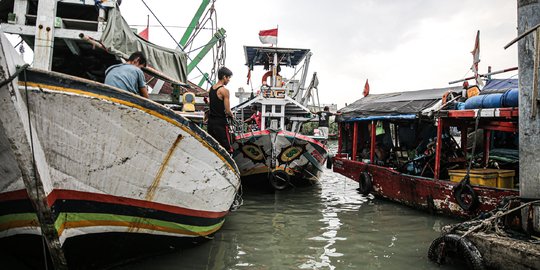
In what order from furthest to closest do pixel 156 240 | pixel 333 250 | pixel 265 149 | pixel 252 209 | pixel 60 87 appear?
pixel 265 149 < pixel 252 209 < pixel 333 250 < pixel 156 240 < pixel 60 87

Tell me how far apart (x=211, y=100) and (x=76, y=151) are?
7.91 ft

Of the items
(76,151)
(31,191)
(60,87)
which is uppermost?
(60,87)

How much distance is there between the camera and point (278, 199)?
8430 mm

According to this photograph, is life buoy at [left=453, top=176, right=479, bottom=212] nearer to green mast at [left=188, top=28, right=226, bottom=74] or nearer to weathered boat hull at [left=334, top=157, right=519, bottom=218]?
weathered boat hull at [left=334, top=157, right=519, bottom=218]

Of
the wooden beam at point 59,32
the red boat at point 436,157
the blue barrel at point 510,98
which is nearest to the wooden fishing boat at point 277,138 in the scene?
the red boat at point 436,157

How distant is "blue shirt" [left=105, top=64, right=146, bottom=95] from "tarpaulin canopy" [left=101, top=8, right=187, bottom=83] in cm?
210

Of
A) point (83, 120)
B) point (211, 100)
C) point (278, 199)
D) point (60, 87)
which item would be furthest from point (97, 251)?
point (278, 199)

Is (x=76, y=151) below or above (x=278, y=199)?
above

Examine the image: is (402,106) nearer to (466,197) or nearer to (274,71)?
(466,197)

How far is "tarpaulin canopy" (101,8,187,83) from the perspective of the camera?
5.55m

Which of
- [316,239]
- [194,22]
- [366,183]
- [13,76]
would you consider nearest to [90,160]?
[13,76]

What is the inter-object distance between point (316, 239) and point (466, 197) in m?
2.70

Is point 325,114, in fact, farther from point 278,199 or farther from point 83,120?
point 83,120

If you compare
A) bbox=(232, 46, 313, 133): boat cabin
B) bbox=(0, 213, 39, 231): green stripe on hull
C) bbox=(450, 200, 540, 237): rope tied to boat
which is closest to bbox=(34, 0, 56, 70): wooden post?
bbox=(0, 213, 39, 231): green stripe on hull
